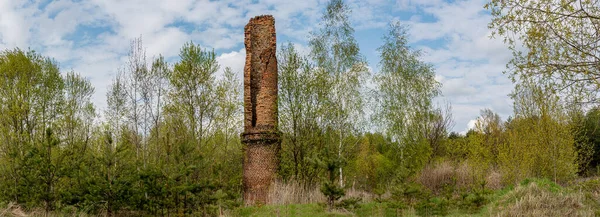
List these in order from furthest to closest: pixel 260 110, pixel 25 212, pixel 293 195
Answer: pixel 260 110 < pixel 293 195 < pixel 25 212

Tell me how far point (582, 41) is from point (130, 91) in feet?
64.6

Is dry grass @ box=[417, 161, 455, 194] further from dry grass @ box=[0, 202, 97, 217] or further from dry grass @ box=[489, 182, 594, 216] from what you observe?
dry grass @ box=[0, 202, 97, 217]

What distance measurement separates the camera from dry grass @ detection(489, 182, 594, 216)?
32.4 feet

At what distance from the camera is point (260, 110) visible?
16844 mm

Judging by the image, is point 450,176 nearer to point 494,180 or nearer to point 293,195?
point 494,180

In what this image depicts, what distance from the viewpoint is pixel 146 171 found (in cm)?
1150

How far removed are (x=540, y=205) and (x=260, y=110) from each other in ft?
30.4

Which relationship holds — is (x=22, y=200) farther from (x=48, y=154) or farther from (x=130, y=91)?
(x=130, y=91)

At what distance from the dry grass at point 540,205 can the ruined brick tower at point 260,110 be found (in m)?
7.59

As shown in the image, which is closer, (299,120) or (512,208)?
(512,208)

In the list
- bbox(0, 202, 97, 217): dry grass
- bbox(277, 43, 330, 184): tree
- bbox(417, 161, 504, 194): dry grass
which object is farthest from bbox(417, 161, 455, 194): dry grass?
bbox(0, 202, 97, 217): dry grass

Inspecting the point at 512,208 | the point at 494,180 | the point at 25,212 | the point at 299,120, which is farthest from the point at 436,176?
the point at 25,212

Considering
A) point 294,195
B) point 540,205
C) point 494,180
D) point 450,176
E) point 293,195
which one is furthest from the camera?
point 494,180

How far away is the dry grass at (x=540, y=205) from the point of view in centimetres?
987
